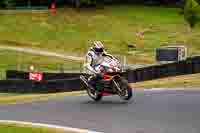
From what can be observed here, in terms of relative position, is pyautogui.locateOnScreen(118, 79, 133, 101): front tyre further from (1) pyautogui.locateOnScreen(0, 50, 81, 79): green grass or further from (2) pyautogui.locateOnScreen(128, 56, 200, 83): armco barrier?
(1) pyautogui.locateOnScreen(0, 50, 81, 79): green grass

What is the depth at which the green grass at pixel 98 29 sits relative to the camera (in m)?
67.5

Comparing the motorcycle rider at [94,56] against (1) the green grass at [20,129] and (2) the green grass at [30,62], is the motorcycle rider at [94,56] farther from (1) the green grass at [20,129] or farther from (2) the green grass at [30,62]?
(2) the green grass at [30,62]

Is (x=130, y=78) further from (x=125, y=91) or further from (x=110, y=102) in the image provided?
(x=125, y=91)

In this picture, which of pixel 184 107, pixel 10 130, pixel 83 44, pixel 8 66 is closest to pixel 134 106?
pixel 184 107

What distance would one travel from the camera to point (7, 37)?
7025 cm

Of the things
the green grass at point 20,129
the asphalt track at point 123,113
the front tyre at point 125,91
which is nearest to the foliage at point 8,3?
the asphalt track at point 123,113

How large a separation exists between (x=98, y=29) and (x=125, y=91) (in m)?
60.6

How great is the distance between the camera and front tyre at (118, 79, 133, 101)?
56.9ft

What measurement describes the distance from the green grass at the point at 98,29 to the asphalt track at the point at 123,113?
39955 millimetres

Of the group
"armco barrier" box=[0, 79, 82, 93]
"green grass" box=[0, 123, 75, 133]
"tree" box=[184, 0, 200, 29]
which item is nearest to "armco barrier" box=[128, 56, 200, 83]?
"armco barrier" box=[0, 79, 82, 93]

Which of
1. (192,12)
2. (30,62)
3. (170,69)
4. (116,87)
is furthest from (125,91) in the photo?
(192,12)

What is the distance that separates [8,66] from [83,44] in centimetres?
1917

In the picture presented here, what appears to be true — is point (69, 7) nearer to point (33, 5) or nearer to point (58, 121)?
point (33, 5)

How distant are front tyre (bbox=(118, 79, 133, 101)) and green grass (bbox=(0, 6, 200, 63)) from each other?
40.2 metres
